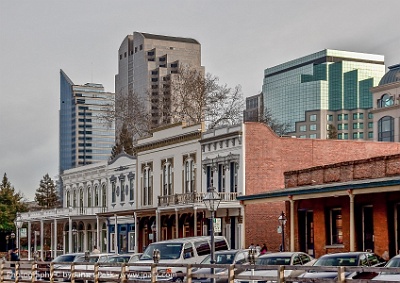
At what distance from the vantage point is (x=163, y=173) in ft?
203

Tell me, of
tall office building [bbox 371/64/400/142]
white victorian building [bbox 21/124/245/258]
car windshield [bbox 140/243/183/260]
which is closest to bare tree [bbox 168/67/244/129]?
white victorian building [bbox 21/124/245/258]

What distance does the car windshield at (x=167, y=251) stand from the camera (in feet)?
116

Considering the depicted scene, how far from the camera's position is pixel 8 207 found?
102125 millimetres

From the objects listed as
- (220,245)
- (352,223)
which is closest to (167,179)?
(220,245)

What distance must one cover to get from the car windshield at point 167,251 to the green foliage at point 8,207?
66748 mm

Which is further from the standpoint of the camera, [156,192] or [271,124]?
[271,124]

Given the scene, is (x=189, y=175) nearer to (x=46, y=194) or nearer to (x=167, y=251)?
(x=167, y=251)

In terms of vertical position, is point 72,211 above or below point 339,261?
above

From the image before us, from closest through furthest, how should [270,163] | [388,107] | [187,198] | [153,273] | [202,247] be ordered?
[153,273] < [202,247] < [270,163] < [187,198] < [388,107]

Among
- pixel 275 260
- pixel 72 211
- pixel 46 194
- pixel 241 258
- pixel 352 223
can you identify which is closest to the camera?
pixel 275 260

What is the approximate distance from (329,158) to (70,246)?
27.8 m

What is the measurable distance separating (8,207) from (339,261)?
7878 centimetres

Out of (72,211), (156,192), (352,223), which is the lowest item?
(352,223)

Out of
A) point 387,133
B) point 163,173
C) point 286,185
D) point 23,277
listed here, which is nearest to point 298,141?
point 286,185
